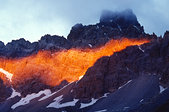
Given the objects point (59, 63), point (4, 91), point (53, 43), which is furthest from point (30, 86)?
point (53, 43)

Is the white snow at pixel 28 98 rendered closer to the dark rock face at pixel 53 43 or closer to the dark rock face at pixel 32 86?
the dark rock face at pixel 32 86

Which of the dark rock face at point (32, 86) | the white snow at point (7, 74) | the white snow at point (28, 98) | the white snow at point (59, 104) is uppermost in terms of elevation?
the white snow at point (7, 74)

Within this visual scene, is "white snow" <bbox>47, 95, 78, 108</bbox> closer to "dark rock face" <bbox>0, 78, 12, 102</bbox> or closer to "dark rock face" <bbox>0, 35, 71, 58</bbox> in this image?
"dark rock face" <bbox>0, 78, 12, 102</bbox>

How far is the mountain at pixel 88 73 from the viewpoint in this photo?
10400 cm

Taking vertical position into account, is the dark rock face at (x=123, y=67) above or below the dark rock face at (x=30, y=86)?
below

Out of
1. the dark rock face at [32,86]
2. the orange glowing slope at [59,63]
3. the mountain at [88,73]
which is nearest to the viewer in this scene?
the mountain at [88,73]

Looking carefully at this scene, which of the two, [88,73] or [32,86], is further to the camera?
[32,86]

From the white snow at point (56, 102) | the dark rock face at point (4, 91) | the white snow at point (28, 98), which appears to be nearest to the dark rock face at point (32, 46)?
the dark rock face at point (4, 91)

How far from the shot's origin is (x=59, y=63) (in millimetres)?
167000

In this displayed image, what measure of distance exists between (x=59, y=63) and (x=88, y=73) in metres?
35.2

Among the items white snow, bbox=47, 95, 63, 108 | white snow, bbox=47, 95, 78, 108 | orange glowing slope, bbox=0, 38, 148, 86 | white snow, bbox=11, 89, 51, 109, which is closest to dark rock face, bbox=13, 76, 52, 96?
orange glowing slope, bbox=0, 38, 148, 86

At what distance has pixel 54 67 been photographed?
166125 mm

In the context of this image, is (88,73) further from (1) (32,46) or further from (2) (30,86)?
(1) (32,46)

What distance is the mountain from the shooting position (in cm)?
10400
